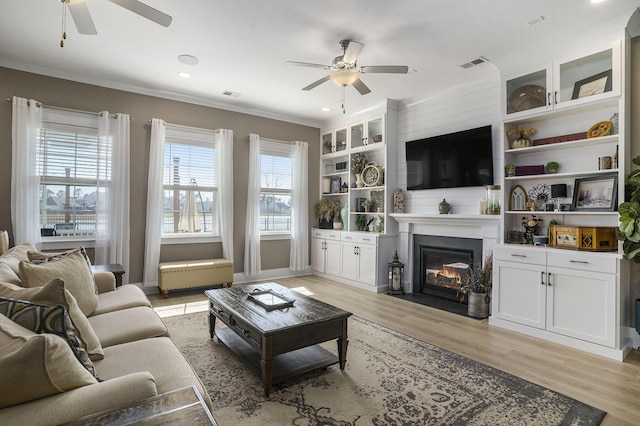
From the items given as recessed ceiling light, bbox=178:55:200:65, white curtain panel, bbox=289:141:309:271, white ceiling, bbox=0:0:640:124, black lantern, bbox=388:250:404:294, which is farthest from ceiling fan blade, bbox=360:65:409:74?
white curtain panel, bbox=289:141:309:271

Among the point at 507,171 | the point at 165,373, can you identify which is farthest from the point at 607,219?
the point at 165,373

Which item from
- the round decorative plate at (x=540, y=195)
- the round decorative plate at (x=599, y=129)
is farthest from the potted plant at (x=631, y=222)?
the round decorative plate at (x=540, y=195)

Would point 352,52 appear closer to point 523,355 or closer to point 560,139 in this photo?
point 560,139

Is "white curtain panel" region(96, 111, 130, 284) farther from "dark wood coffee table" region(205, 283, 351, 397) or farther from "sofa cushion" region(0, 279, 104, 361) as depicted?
"sofa cushion" region(0, 279, 104, 361)

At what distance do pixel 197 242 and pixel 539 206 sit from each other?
15.7 feet

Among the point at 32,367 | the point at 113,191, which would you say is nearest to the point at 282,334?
the point at 32,367

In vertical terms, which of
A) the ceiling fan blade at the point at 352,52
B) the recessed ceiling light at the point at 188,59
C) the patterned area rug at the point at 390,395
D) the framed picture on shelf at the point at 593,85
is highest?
→ the recessed ceiling light at the point at 188,59

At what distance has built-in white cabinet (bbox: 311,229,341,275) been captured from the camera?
240 inches

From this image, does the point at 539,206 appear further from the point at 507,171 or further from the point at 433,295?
the point at 433,295

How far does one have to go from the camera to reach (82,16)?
2525 millimetres

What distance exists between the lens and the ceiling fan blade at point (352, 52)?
3.07 meters

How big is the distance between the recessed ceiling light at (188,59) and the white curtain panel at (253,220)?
189 cm

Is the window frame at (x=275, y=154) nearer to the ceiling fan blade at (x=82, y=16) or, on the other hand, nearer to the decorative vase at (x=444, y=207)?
the decorative vase at (x=444, y=207)

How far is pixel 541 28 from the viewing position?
10.5 ft
